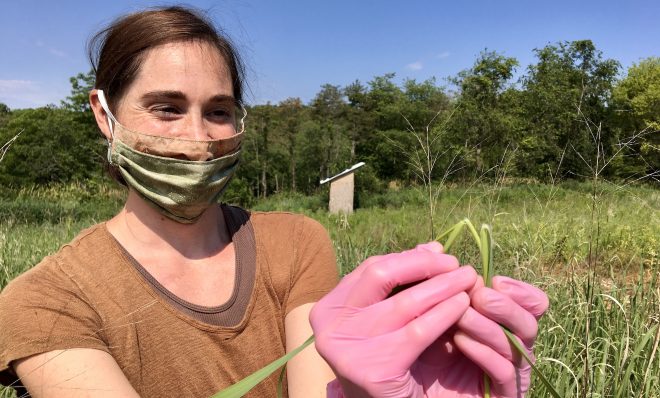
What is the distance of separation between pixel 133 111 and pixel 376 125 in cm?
2982

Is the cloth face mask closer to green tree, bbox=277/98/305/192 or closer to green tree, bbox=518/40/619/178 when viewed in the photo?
green tree, bbox=518/40/619/178

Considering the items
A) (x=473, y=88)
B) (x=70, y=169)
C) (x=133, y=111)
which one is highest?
(x=473, y=88)

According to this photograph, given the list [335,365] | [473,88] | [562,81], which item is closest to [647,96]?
[562,81]

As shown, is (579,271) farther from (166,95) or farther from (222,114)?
(166,95)

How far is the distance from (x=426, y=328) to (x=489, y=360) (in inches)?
6.1

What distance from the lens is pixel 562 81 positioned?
931 inches

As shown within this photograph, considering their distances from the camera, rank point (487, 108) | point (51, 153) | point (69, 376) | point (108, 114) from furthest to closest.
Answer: point (51, 153), point (487, 108), point (108, 114), point (69, 376)

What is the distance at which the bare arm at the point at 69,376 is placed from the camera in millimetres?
1117

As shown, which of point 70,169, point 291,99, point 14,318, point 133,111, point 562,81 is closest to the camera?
point 14,318

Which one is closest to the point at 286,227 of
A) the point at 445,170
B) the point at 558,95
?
the point at 445,170

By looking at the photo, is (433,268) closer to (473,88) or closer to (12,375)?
(12,375)

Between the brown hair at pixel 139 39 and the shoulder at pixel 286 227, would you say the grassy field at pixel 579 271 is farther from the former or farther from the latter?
the brown hair at pixel 139 39

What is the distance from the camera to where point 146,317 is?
1.36 meters

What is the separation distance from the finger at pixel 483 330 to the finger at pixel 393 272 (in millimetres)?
94
